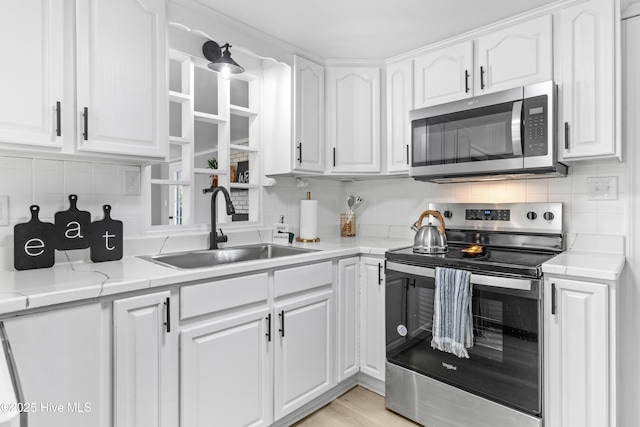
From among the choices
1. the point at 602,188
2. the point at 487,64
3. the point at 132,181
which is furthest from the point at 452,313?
the point at 132,181

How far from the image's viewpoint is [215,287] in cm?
157

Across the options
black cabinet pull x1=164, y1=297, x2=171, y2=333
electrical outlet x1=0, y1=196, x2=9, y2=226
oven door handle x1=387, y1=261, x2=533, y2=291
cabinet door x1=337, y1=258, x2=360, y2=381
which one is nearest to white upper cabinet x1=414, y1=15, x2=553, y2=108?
oven door handle x1=387, y1=261, x2=533, y2=291

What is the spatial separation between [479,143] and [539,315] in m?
0.96

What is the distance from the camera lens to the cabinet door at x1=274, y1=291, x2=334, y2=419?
185 centimetres

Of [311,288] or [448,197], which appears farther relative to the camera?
[448,197]

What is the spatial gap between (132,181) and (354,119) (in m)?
1.50

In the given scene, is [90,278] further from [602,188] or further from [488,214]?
[602,188]

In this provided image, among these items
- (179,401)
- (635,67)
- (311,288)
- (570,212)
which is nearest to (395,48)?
(635,67)

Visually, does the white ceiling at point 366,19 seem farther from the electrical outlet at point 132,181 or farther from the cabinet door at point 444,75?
the electrical outlet at point 132,181

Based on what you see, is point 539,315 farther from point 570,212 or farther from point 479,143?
point 479,143

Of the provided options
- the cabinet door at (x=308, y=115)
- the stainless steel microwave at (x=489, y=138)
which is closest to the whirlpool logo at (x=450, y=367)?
the stainless steel microwave at (x=489, y=138)

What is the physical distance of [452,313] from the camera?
1768 millimetres

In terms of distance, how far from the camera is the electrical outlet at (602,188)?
1.91 metres

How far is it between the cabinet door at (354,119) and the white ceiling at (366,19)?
8.6 inches
